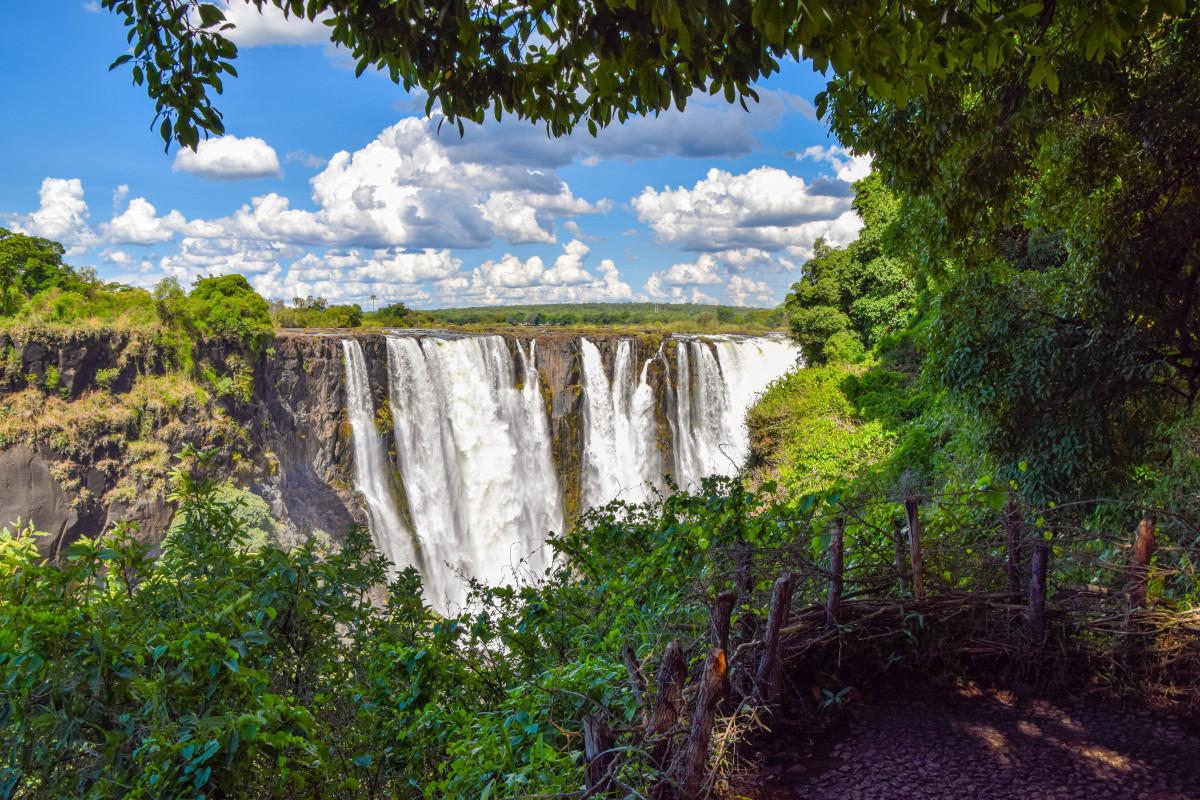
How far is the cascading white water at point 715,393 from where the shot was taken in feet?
75.2

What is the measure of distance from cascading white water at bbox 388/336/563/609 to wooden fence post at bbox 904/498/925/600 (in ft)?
60.7

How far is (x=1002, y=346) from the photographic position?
20.4 feet

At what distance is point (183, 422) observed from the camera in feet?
65.9

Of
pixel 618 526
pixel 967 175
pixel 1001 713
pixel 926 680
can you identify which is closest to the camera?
pixel 1001 713

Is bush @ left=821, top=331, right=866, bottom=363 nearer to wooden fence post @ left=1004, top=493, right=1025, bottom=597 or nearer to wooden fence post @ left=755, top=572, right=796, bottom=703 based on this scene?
wooden fence post @ left=1004, top=493, right=1025, bottom=597

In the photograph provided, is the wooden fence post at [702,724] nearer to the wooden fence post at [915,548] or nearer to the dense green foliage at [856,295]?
the wooden fence post at [915,548]

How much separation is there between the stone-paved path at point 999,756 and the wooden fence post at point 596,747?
79 cm

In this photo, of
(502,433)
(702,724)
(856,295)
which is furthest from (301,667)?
(856,295)

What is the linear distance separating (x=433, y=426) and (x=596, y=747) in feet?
66.9

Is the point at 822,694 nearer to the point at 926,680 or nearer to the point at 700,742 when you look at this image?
the point at 926,680

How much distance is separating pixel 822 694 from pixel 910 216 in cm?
467

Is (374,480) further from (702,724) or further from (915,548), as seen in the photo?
(702,724)

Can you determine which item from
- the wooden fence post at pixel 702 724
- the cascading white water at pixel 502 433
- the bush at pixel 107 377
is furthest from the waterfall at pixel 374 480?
the wooden fence post at pixel 702 724

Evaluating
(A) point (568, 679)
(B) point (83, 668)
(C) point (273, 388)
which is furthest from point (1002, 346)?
(C) point (273, 388)
